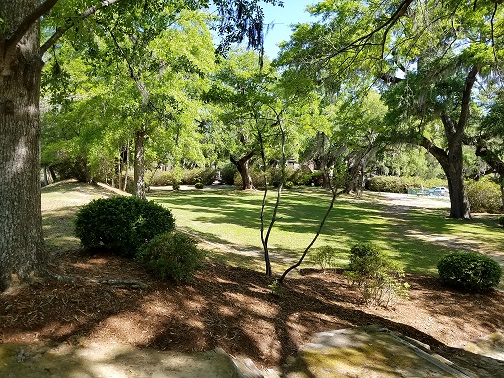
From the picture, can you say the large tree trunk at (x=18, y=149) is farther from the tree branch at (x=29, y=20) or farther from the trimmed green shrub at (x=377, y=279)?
the trimmed green shrub at (x=377, y=279)

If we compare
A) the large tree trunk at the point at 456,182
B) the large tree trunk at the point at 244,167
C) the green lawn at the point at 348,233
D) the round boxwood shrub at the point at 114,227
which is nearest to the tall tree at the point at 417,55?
the large tree trunk at the point at 456,182

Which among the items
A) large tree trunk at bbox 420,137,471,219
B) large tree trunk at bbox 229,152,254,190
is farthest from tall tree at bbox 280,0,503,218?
large tree trunk at bbox 229,152,254,190

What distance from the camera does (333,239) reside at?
41.1ft

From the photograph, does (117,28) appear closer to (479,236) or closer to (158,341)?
(158,341)

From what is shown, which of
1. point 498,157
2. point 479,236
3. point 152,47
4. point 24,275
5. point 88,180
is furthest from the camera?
point 88,180

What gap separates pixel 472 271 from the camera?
22.4 feet

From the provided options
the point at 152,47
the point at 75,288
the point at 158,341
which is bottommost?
the point at 158,341

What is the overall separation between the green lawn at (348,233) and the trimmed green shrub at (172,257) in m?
3.75

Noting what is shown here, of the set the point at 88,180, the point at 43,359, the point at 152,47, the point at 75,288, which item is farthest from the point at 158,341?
the point at 88,180

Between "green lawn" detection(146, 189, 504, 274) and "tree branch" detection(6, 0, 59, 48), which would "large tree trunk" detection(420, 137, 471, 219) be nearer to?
"green lawn" detection(146, 189, 504, 274)

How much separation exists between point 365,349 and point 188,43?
1196 cm

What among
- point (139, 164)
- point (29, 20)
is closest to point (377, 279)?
point (29, 20)

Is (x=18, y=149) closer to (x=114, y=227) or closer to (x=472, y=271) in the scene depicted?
(x=114, y=227)

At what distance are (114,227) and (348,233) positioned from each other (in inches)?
406
